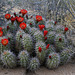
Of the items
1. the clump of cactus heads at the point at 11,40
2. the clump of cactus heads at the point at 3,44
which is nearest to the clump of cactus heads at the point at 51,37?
the clump of cactus heads at the point at 11,40

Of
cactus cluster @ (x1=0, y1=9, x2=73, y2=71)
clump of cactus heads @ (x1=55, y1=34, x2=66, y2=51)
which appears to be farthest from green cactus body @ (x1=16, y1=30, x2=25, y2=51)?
clump of cactus heads @ (x1=55, y1=34, x2=66, y2=51)

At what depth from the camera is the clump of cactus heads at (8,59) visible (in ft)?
7.12

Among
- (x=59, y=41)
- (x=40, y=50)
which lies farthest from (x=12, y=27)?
(x=59, y=41)

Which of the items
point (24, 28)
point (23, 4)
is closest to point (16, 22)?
point (24, 28)

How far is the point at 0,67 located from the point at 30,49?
2.37ft

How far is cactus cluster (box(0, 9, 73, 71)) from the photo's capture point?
7.39ft

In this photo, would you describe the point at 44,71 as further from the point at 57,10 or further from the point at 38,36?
the point at 57,10

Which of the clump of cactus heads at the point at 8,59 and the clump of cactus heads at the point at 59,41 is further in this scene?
the clump of cactus heads at the point at 59,41

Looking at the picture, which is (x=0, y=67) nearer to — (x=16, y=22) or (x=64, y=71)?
(x=16, y=22)

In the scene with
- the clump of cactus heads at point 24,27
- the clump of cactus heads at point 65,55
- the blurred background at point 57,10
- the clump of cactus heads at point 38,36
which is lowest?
the clump of cactus heads at point 65,55

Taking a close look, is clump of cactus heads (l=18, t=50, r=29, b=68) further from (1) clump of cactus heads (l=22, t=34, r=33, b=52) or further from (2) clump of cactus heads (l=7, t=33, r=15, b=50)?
(2) clump of cactus heads (l=7, t=33, r=15, b=50)

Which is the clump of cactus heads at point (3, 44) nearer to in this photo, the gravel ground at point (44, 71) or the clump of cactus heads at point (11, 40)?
the clump of cactus heads at point (11, 40)

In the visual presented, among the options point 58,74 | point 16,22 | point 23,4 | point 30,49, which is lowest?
point 58,74

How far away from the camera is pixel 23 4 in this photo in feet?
21.2
